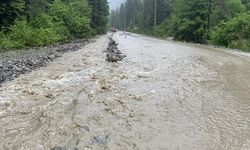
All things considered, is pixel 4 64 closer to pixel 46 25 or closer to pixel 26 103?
pixel 26 103

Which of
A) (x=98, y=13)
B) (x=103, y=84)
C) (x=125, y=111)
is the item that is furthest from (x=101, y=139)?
(x=98, y=13)

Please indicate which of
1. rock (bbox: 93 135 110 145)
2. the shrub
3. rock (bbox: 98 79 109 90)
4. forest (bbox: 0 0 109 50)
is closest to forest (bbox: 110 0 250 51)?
the shrub

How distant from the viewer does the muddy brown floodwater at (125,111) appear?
6344 mm

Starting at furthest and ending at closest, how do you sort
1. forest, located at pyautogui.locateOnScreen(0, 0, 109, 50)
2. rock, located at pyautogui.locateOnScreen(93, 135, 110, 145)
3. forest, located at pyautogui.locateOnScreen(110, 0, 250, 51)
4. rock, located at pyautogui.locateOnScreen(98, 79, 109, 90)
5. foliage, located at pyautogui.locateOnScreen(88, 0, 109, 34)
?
foliage, located at pyautogui.locateOnScreen(88, 0, 109, 34) < forest, located at pyautogui.locateOnScreen(110, 0, 250, 51) < forest, located at pyautogui.locateOnScreen(0, 0, 109, 50) < rock, located at pyautogui.locateOnScreen(98, 79, 109, 90) < rock, located at pyautogui.locateOnScreen(93, 135, 110, 145)

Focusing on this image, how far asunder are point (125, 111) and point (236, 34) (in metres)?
27.9

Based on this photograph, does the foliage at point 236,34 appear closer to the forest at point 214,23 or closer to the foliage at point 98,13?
the forest at point 214,23

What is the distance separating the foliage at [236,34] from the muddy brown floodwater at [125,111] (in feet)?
63.2

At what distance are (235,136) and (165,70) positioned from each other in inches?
332

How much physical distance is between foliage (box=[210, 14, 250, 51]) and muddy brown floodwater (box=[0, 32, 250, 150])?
1927 centimetres

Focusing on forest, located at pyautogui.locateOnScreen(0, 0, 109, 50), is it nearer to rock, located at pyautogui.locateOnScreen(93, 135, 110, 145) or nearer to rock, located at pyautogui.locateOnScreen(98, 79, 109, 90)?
rock, located at pyautogui.locateOnScreen(98, 79, 109, 90)

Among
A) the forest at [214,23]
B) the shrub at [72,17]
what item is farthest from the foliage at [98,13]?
the forest at [214,23]

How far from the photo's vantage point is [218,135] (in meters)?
6.68

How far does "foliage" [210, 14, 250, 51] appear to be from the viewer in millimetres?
31603

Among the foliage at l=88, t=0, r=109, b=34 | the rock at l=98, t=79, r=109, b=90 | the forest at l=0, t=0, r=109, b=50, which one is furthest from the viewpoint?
the foliage at l=88, t=0, r=109, b=34
